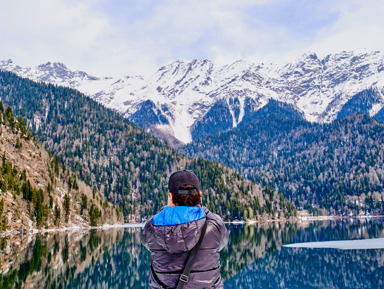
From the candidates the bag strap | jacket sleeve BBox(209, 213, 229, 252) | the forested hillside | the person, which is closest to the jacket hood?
the person

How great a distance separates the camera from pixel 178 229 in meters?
8.80

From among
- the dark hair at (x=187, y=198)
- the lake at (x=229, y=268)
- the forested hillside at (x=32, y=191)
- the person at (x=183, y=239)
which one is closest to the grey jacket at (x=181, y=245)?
the person at (x=183, y=239)

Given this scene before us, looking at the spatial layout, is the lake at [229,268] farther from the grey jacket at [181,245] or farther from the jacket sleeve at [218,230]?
the jacket sleeve at [218,230]

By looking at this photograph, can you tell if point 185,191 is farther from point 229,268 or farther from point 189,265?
point 229,268

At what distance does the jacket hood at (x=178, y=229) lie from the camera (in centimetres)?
877

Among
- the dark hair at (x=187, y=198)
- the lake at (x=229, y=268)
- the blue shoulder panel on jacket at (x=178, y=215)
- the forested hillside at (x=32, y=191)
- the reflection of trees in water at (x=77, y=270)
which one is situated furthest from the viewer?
the forested hillside at (x=32, y=191)

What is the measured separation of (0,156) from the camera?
401 ft

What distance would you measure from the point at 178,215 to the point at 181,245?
64 cm

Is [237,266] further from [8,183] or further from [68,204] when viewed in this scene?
[68,204]

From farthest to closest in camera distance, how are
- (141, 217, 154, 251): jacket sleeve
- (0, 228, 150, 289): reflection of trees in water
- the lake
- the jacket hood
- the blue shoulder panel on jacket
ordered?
the lake → (0, 228, 150, 289): reflection of trees in water → (141, 217, 154, 251): jacket sleeve → the blue shoulder panel on jacket → the jacket hood

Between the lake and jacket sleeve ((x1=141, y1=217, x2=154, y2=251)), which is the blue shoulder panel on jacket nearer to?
jacket sleeve ((x1=141, y1=217, x2=154, y2=251))

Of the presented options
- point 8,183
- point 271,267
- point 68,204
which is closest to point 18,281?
point 271,267

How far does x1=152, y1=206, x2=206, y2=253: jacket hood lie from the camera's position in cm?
877

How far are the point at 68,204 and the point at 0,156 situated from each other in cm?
3364
